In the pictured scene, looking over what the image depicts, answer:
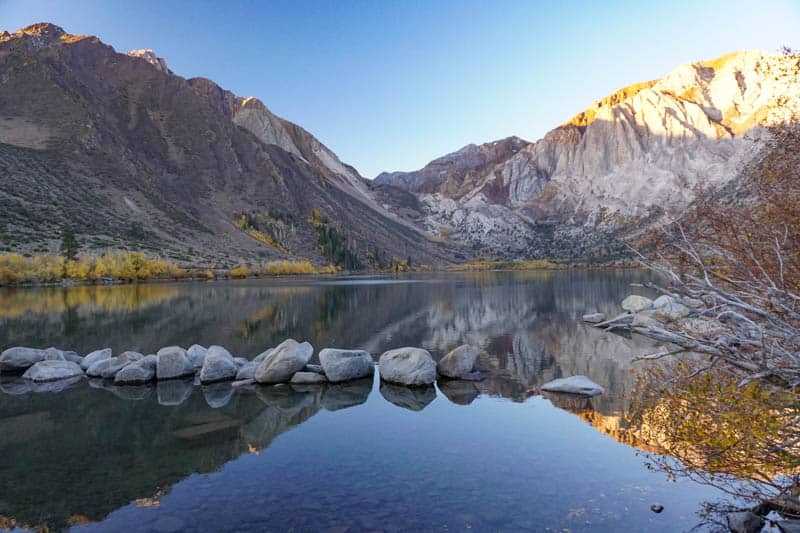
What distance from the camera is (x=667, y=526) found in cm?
815

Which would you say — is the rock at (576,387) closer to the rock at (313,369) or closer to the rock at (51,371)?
the rock at (313,369)

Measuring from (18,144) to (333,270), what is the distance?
74.4 meters

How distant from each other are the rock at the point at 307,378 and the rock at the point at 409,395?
2.44 m

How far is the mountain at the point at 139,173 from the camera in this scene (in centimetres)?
8700

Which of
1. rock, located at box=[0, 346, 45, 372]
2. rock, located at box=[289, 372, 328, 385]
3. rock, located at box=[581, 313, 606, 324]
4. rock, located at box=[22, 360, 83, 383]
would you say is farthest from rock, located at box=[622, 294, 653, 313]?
rock, located at box=[0, 346, 45, 372]

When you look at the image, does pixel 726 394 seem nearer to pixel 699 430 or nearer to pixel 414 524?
pixel 699 430

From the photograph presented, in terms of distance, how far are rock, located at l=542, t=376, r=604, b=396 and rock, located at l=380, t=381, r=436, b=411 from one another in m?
4.41

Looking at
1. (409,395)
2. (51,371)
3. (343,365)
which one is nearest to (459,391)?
(409,395)

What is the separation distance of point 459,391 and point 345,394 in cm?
419

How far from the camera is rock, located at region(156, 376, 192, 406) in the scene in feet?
52.8

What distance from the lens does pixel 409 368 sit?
18516 mm

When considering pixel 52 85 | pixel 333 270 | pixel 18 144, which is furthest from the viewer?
pixel 333 270

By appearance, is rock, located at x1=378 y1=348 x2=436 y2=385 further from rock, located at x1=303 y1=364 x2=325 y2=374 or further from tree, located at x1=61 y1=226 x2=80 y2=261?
tree, located at x1=61 y1=226 x2=80 y2=261

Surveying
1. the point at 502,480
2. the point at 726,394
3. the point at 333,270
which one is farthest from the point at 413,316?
the point at 333,270
